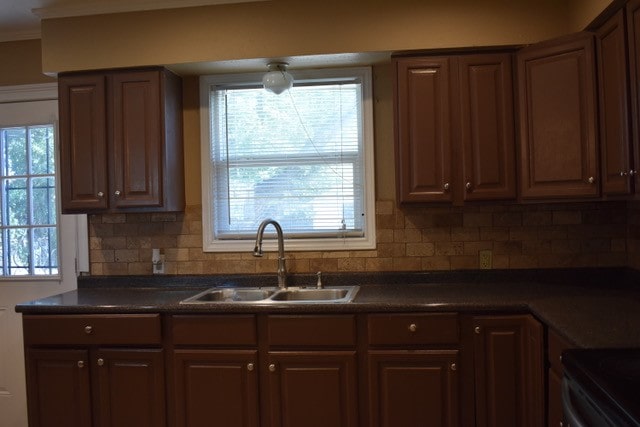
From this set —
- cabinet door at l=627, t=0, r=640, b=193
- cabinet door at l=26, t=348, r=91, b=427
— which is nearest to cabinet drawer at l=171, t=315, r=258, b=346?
cabinet door at l=26, t=348, r=91, b=427

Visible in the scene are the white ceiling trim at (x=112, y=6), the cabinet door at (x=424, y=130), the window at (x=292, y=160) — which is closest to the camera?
the cabinet door at (x=424, y=130)

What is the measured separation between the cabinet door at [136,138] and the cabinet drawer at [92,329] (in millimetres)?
648

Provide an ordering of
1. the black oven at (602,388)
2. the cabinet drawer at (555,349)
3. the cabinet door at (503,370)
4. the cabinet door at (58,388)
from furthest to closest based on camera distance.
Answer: the cabinet door at (58,388), the cabinet door at (503,370), the cabinet drawer at (555,349), the black oven at (602,388)

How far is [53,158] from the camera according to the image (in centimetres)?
310

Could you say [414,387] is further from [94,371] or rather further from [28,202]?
[28,202]

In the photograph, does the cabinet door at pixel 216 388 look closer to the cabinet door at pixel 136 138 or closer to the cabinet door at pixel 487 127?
the cabinet door at pixel 136 138

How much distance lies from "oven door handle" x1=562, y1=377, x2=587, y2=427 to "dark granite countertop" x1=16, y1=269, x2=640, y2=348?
0.15 meters

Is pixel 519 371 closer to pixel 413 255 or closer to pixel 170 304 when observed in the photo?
pixel 413 255

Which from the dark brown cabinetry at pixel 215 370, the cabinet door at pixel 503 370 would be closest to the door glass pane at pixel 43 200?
the dark brown cabinetry at pixel 215 370

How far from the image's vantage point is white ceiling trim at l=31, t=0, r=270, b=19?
2684 mm

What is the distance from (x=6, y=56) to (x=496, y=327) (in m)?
3.29

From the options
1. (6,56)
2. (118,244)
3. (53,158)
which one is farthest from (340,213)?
(6,56)

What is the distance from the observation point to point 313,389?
2318mm

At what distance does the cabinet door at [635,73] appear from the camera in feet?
6.38
